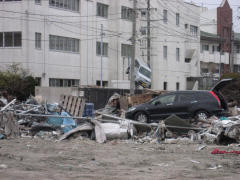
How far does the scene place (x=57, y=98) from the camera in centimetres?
2967

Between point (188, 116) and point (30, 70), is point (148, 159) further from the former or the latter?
point (30, 70)

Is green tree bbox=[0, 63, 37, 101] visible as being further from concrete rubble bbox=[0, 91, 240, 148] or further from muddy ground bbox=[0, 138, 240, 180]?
muddy ground bbox=[0, 138, 240, 180]

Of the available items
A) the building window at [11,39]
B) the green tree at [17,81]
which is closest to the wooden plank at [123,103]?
the green tree at [17,81]

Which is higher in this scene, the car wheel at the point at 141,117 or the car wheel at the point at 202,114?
the car wheel at the point at 202,114

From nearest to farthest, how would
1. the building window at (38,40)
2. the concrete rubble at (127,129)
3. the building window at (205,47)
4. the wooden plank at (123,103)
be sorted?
the concrete rubble at (127,129)
the wooden plank at (123,103)
the building window at (38,40)
the building window at (205,47)

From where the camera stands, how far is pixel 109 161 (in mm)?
10852

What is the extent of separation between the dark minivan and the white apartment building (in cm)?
1270

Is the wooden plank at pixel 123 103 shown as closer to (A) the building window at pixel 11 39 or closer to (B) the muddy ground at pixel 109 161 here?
(B) the muddy ground at pixel 109 161

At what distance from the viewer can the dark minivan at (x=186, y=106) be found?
63.7 feet

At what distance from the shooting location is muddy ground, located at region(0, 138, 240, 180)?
8.80m

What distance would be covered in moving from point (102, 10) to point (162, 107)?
2293 centimetres

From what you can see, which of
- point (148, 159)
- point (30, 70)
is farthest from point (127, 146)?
point (30, 70)

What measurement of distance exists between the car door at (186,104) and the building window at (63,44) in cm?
1813

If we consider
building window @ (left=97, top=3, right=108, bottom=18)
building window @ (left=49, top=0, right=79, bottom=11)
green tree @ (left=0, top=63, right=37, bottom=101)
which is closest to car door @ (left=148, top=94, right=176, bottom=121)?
green tree @ (left=0, top=63, right=37, bottom=101)
